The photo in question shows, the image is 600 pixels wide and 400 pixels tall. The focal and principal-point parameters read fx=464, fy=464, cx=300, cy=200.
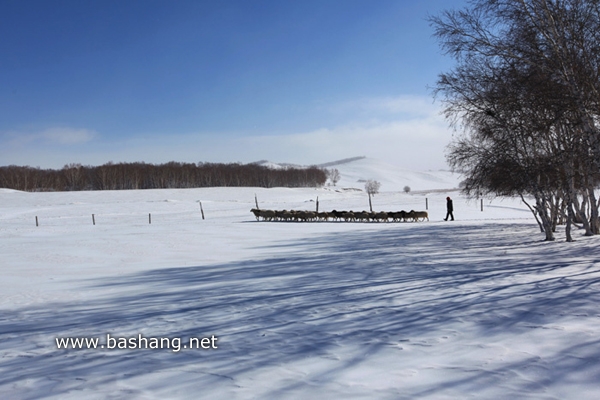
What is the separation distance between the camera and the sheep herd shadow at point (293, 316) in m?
4.22

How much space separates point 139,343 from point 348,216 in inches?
1039

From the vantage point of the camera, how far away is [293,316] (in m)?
5.98

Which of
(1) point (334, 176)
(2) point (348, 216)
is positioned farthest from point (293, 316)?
(1) point (334, 176)

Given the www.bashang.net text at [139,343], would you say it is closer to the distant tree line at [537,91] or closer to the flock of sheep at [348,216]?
the distant tree line at [537,91]

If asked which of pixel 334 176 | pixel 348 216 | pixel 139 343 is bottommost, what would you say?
pixel 139 343

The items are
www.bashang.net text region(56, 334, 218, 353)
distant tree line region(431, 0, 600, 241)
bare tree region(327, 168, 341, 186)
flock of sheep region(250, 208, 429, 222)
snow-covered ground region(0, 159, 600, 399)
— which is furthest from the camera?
bare tree region(327, 168, 341, 186)

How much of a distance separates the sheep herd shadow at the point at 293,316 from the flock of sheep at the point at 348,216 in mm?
18531

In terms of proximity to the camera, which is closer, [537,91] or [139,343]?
[139,343]

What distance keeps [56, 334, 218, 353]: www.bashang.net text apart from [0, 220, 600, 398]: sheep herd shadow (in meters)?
0.12

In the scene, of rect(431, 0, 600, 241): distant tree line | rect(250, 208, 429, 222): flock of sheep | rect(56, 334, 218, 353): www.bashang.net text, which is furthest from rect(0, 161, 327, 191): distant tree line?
rect(56, 334, 218, 353): www.bashang.net text

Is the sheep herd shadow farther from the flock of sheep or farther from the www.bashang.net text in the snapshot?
the flock of sheep

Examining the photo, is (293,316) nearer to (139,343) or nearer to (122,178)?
(139,343)

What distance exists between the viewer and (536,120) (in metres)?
12.0

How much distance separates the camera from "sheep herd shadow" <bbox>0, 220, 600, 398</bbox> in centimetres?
422
